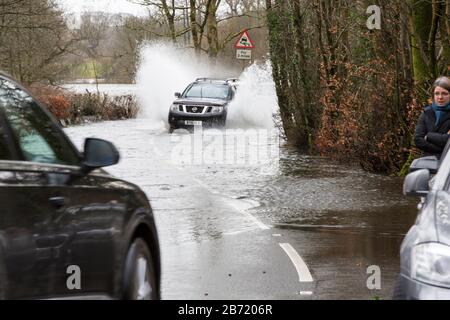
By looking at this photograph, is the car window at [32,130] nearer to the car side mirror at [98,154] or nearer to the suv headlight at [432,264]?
the car side mirror at [98,154]

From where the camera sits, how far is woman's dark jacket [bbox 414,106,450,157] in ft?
33.1

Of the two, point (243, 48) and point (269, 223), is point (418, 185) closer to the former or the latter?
point (269, 223)

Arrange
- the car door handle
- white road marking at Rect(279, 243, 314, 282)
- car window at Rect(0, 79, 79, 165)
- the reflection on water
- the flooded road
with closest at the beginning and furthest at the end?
the car door handle < car window at Rect(0, 79, 79, 165) < the flooded road < white road marking at Rect(279, 243, 314, 282) < the reflection on water

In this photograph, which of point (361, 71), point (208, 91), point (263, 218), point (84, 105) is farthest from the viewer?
point (84, 105)

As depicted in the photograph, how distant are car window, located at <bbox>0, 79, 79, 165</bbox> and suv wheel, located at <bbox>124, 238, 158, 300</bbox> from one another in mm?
683

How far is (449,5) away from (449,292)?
414 inches

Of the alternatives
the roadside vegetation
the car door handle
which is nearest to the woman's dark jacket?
the roadside vegetation

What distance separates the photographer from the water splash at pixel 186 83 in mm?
31469

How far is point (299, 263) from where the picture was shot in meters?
9.10

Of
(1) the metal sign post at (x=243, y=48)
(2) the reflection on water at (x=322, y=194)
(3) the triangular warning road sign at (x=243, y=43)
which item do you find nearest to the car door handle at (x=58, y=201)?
(2) the reflection on water at (x=322, y=194)

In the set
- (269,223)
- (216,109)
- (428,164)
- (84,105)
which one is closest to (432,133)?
(269,223)

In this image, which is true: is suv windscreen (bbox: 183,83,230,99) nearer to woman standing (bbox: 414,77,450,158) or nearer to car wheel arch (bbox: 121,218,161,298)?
woman standing (bbox: 414,77,450,158)

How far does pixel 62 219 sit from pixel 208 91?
26646 mm
